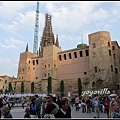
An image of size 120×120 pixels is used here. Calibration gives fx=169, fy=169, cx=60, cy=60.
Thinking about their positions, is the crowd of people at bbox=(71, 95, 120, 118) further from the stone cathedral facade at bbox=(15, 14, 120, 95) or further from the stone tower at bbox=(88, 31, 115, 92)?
the stone cathedral facade at bbox=(15, 14, 120, 95)

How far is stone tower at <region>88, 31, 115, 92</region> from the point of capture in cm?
3647

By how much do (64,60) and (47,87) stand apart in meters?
8.51

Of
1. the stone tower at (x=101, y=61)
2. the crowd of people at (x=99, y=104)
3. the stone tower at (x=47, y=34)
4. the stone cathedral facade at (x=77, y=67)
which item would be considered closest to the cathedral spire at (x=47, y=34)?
the stone tower at (x=47, y=34)

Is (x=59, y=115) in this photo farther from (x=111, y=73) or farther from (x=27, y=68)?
(x=27, y=68)

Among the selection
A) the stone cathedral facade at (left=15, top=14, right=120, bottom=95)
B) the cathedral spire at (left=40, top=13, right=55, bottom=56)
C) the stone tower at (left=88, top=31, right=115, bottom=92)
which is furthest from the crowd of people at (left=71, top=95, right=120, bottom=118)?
the cathedral spire at (left=40, top=13, right=55, bottom=56)

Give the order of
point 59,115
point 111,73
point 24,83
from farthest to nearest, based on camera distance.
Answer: point 24,83 < point 111,73 < point 59,115

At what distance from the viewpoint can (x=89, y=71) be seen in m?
40.5

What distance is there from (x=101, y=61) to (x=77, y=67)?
7.24 meters

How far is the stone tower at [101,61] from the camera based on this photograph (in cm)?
3647

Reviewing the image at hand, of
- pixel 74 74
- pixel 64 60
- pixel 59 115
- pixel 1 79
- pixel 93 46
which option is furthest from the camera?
pixel 1 79

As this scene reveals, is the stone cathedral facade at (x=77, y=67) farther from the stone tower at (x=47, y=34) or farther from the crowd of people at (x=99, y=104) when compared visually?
the crowd of people at (x=99, y=104)

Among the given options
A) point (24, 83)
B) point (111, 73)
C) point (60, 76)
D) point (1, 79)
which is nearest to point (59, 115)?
point (111, 73)

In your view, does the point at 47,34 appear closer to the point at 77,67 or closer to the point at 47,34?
the point at 47,34

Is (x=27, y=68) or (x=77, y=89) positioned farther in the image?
(x=27, y=68)
